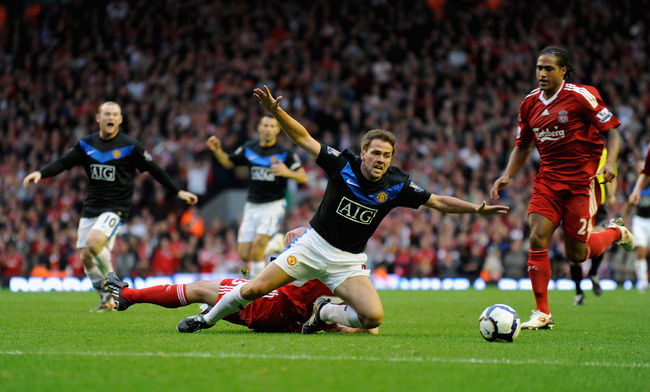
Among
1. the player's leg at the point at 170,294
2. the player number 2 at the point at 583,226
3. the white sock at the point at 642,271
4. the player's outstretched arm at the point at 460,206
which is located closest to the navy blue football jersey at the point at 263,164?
the player number 2 at the point at 583,226

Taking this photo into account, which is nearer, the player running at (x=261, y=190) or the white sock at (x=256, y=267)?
the player running at (x=261, y=190)

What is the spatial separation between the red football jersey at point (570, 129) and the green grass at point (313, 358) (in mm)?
1535

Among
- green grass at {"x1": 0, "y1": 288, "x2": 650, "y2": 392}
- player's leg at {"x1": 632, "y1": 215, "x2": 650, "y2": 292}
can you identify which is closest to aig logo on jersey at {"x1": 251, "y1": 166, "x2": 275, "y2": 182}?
green grass at {"x1": 0, "y1": 288, "x2": 650, "y2": 392}

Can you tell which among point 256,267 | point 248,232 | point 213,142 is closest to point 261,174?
point 248,232

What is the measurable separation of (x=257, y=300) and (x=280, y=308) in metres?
0.21

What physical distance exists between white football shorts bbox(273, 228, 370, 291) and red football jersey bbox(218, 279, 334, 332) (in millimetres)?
322

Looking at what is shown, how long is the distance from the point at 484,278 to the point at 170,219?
802 cm

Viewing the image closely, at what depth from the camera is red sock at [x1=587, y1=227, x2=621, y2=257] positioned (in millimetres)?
8883

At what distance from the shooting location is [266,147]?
12.9 m

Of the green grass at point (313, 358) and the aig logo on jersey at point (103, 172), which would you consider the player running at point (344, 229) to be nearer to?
the green grass at point (313, 358)

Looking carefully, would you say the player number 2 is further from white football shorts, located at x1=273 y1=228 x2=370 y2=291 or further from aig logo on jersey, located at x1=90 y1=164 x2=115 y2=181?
aig logo on jersey, located at x1=90 y1=164 x2=115 y2=181

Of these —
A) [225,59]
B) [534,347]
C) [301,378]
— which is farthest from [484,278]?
[301,378]

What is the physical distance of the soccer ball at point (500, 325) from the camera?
6.64 m

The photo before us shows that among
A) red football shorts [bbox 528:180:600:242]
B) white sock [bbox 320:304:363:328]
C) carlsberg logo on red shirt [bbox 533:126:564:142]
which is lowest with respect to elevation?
white sock [bbox 320:304:363:328]
